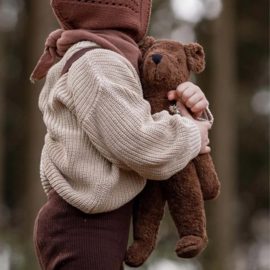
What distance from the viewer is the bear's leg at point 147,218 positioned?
254cm

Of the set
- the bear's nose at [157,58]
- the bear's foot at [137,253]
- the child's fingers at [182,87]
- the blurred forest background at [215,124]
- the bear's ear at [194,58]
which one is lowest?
the blurred forest background at [215,124]

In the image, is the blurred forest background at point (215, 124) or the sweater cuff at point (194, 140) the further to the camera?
the blurred forest background at point (215, 124)

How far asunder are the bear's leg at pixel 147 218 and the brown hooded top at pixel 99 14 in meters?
0.65

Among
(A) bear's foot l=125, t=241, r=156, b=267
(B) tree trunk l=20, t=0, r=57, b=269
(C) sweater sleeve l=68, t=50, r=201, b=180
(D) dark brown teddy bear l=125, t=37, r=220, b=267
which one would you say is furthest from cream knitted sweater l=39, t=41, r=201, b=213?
(B) tree trunk l=20, t=0, r=57, b=269

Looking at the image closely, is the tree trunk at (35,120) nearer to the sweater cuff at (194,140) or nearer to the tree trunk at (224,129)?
the tree trunk at (224,129)

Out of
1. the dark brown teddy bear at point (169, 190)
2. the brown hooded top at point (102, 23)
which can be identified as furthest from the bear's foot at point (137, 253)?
the brown hooded top at point (102, 23)

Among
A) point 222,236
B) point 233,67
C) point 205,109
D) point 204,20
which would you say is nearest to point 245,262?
point 222,236

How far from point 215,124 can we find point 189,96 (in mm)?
6700

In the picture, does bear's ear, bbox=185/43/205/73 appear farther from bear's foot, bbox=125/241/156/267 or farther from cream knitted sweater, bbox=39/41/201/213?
bear's foot, bbox=125/241/156/267

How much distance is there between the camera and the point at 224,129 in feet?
30.1

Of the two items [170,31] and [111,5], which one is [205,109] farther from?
[170,31]

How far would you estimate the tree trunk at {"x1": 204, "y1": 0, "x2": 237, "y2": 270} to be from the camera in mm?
8922

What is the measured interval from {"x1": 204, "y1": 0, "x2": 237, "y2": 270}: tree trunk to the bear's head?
19.9ft

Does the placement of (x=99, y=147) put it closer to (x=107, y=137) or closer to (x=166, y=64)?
(x=107, y=137)
